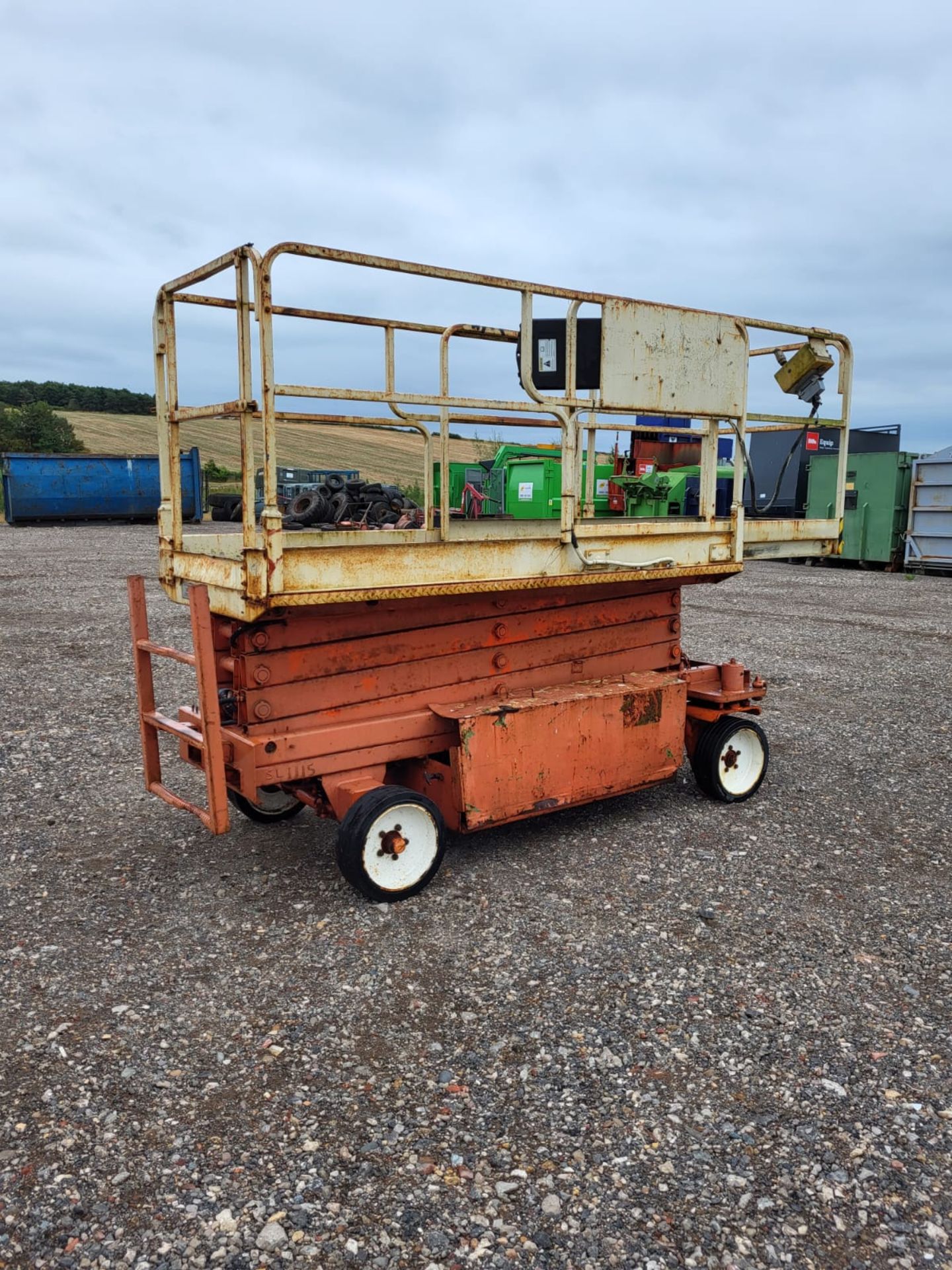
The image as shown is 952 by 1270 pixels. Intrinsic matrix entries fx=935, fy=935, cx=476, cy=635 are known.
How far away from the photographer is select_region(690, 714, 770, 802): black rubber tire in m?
5.57

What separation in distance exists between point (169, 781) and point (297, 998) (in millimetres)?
2858

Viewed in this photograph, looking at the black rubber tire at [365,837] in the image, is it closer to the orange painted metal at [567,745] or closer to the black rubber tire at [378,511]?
the orange painted metal at [567,745]

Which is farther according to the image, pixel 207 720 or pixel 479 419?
pixel 479 419

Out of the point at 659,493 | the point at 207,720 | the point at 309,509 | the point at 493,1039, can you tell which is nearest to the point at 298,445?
the point at 659,493

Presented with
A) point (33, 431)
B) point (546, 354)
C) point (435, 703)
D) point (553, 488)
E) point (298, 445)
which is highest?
point (33, 431)

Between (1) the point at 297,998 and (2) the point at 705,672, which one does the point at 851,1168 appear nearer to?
(1) the point at 297,998

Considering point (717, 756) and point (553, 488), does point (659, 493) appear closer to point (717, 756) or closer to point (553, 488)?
point (553, 488)

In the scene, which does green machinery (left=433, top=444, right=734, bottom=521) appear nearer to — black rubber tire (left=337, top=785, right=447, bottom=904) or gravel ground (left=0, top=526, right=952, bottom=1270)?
gravel ground (left=0, top=526, right=952, bottom=1270)

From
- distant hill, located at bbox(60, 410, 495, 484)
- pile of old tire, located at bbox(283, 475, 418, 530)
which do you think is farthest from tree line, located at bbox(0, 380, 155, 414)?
pile of old tire, located at bbox(283, 475, 418, 530)

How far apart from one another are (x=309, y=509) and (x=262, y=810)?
25.4 feet

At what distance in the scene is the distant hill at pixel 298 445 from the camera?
144 feet

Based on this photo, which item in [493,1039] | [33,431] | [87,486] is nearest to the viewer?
[493,1039]

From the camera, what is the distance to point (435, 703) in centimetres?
475

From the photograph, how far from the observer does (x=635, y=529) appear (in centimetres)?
500
